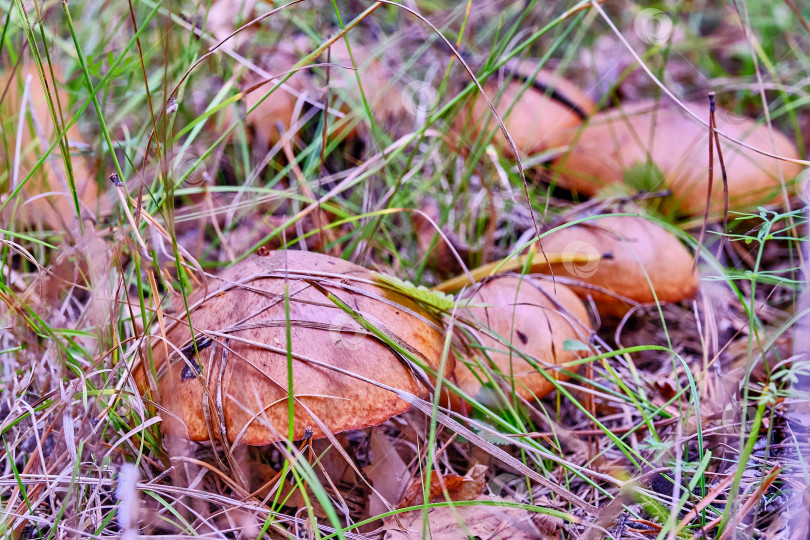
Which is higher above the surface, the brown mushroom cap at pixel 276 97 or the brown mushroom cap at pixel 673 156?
the brown mushroom cap at pixel 276 97

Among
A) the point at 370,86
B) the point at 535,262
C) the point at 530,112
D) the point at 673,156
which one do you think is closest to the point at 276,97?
the point at 370,86

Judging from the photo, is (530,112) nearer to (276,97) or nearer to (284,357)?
(276,97)

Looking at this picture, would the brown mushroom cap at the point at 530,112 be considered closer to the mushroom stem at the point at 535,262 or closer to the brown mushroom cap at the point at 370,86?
the brown mushroom cap at the point at 370,86

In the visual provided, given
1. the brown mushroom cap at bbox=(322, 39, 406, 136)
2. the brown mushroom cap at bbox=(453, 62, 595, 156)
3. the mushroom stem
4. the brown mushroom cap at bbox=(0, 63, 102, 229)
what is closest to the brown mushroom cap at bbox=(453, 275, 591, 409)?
the mushroom stem

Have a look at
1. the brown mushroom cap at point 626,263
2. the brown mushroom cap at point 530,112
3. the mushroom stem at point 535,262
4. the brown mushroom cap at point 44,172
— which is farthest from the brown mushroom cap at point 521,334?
the brown mushroom cap at point 44,172

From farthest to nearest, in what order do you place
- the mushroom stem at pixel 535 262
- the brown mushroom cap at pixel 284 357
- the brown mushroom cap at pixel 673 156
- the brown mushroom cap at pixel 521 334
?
the brown mushroom cap at pixel 673 156, the mushroom stem at pixel 535 262, the brown mushroom cap at pixel 521 334, the brown mushroom cap at pixel 284 357

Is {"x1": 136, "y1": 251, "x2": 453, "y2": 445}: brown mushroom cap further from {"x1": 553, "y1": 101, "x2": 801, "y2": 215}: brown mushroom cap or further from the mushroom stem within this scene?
{"x1": 553, "y1": 101, "x2": 801, "y2": 215}: brown mushroom cap
